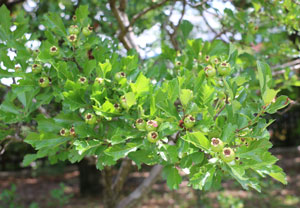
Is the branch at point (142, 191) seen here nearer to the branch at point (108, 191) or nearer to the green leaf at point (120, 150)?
the branch at point (108, 191)

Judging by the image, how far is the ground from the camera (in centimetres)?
519

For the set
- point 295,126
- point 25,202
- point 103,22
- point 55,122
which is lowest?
point 295,126

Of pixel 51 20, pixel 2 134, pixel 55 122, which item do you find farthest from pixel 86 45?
pixel 2 134

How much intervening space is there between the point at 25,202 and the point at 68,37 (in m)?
5.70

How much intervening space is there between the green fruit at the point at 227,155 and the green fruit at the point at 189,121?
0.49 feet

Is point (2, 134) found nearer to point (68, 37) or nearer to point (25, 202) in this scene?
point (68, 37)

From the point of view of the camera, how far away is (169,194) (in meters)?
6.03

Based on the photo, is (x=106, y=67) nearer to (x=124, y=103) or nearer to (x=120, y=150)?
(x=124, y=103)

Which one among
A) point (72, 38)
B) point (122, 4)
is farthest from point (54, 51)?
point (122, 4)

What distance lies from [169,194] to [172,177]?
5142mm

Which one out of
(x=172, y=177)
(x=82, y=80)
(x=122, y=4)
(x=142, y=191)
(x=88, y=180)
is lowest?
(x=88, y=180)

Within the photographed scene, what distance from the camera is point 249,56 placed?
215 centimetres

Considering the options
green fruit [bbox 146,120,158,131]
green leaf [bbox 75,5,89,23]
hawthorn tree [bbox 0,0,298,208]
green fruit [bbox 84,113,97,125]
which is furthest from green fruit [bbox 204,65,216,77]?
green leaf [bbox 75,5,89,23]

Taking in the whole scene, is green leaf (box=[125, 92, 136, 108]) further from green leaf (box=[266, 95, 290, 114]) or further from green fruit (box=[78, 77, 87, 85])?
green leaf (box=[266, 95, 290, 114])
